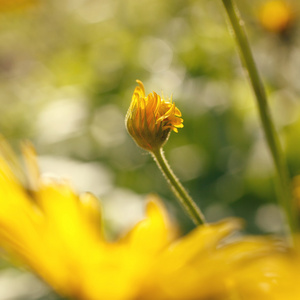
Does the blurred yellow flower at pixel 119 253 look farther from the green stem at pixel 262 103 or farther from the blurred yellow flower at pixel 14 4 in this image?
the blurred yellow flower at pixel 14 4

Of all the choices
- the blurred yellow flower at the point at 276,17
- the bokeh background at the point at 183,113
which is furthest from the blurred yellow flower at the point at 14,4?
the blurred yellow flower at the point at 276,17

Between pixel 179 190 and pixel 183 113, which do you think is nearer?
pixel 179 190

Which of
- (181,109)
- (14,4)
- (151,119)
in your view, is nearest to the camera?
(151,119)

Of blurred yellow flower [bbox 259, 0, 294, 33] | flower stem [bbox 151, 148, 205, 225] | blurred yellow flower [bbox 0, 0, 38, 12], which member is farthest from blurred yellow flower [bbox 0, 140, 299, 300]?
blurred yellow flower [bbox 0, 0, 38, 12]

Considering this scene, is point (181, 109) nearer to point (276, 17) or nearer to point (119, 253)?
point (276, 17)

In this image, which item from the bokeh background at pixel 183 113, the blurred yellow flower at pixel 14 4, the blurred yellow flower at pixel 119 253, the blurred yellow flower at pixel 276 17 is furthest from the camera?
the blurred yellow flower at pixel 14 4

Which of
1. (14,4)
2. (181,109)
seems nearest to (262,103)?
(181,109)
